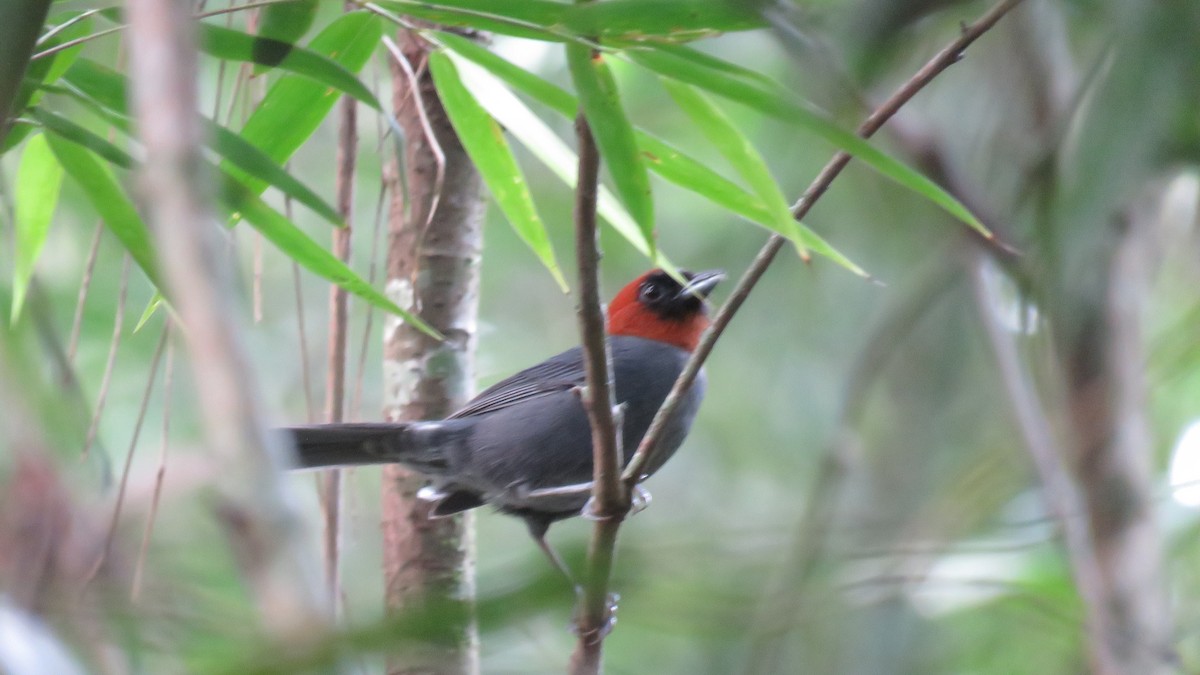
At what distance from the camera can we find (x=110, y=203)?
2244 mm

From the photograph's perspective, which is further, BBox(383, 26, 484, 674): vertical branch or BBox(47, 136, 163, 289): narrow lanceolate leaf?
BBox(383, 26, 484, 674): vertical branch

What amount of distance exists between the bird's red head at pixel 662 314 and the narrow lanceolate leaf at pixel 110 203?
2.39 meters

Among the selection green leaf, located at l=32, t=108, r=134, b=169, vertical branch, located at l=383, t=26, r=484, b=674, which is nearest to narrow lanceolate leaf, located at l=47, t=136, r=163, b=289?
green leaf, located at l=32, t=108, r=134, b=169

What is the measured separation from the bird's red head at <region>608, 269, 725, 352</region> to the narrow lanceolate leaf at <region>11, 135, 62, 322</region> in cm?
228

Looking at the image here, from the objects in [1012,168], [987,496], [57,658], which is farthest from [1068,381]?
[57,658]

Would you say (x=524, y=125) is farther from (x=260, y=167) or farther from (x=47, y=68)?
(x=47, y=68)

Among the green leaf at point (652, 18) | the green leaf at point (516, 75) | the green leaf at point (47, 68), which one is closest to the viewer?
the green leaf at point (652, 18)

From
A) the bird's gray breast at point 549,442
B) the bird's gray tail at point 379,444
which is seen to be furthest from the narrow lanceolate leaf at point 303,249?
the bird's gray breast at point 549,442

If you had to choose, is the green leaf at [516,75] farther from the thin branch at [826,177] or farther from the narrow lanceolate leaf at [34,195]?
the narrow lanceolate leaf at [34,195]

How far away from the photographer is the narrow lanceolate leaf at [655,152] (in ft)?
8.07

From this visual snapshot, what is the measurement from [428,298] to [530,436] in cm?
66

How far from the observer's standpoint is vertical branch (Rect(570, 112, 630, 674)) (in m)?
1.82

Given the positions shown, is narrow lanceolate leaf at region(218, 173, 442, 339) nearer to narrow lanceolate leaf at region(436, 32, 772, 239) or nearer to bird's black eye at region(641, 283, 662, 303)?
narrow lanceolate leaf at region(436, 32, 772, 239)

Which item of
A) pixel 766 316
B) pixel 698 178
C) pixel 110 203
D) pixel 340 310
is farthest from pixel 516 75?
pixel 766 316
